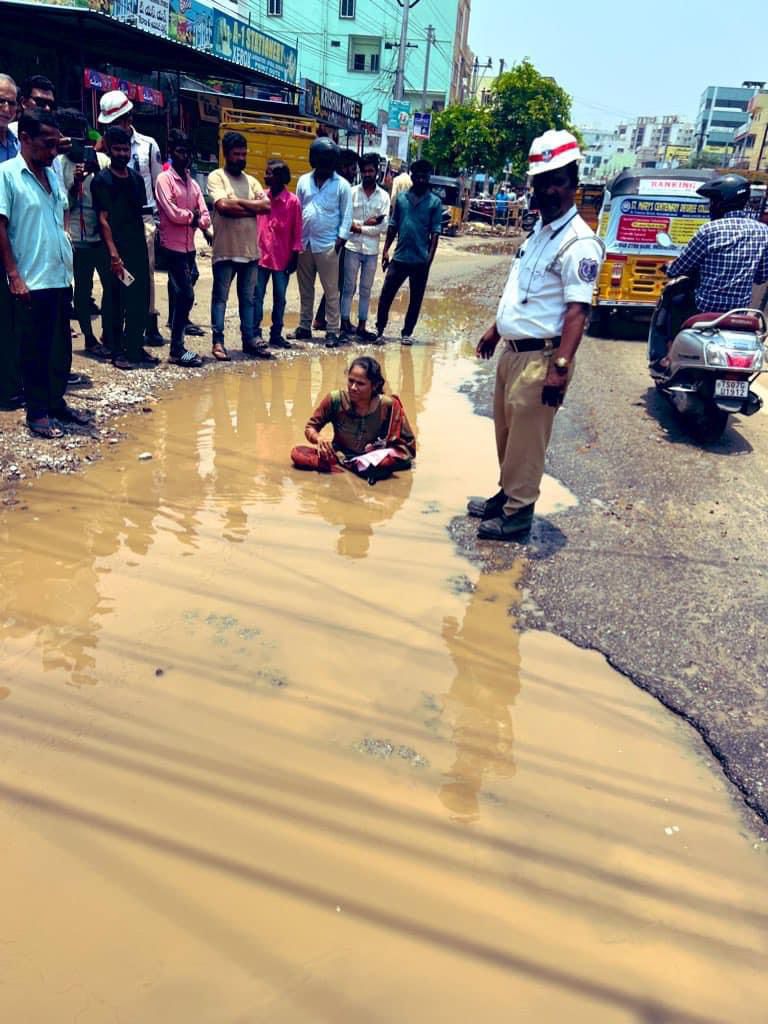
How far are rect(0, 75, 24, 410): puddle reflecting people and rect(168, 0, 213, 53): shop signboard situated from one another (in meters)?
10.6

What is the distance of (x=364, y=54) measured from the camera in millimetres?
47938

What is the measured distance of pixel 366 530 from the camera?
438cm

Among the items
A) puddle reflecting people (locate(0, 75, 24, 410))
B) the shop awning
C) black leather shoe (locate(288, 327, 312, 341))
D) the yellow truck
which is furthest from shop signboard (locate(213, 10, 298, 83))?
puddle reflecting people (locate(0, 75, 24, 410))

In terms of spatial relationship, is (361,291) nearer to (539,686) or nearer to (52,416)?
(52,416)

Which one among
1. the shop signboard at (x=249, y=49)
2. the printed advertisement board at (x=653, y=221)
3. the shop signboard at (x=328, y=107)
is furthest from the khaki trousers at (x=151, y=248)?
the shop signboard at (x=328, y=107)

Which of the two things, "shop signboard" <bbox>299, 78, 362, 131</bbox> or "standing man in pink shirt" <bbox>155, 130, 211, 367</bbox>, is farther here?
"shop signboard" <bbox>299, 78, 362, 131</bbox>

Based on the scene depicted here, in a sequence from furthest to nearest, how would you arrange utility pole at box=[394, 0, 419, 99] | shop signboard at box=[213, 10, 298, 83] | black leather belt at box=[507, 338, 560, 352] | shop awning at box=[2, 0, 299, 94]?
utility pole at box=[394, 0, 419, 99] → shop signboard at box=[213, 10, 298, 83] → shop awning at box=[2, 0, 299, 94] → black leather belt at box=[507, 338, 560, 352]

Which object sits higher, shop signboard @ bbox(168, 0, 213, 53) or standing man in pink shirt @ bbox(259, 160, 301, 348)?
shop signboard @ bbox(168, 0, 213, 53)

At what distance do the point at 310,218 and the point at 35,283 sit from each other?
12.7 feet

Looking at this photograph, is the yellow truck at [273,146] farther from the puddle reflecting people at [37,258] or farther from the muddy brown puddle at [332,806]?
the muddy brown puddle at [332,806]

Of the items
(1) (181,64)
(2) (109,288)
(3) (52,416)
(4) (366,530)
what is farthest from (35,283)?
(1) (181,64)

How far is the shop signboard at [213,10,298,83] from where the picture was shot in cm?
1750

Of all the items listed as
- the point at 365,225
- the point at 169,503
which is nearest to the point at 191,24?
the point at 365,225

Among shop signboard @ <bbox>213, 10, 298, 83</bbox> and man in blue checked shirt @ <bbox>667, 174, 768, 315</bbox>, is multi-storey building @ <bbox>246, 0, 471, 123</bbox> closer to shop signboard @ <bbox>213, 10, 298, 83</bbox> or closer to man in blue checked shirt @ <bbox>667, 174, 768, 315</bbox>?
shop signboard @ <bbox>213, 10, 298, 83</bbox>
